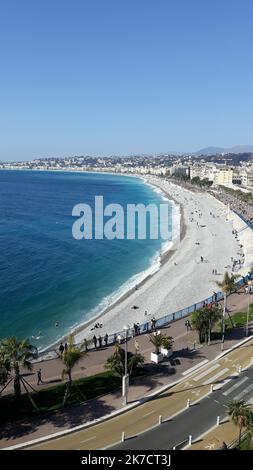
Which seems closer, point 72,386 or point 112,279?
point 72,386

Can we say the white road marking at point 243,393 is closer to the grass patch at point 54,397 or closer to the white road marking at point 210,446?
the white road marking at point 210,446

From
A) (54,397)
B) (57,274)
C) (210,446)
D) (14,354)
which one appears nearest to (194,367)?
(210,446)


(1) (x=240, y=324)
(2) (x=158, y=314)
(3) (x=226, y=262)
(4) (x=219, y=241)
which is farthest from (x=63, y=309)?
(4) (x=219, y=241)

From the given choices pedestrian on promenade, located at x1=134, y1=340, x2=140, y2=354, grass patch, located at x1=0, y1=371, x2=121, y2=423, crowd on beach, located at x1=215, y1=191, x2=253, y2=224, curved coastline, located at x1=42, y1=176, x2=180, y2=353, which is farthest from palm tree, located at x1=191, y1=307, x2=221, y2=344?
crowd on beach, located at x1=215, y1=191, x2=253, y2=224

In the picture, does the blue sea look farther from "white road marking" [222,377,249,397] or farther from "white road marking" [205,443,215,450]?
"white road marking" [205,443,215,450]

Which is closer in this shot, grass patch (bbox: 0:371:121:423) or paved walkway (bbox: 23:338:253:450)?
paved walkway (bbox: 23:338:253:450)

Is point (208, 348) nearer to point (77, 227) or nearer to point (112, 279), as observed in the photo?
point (112, 279)
